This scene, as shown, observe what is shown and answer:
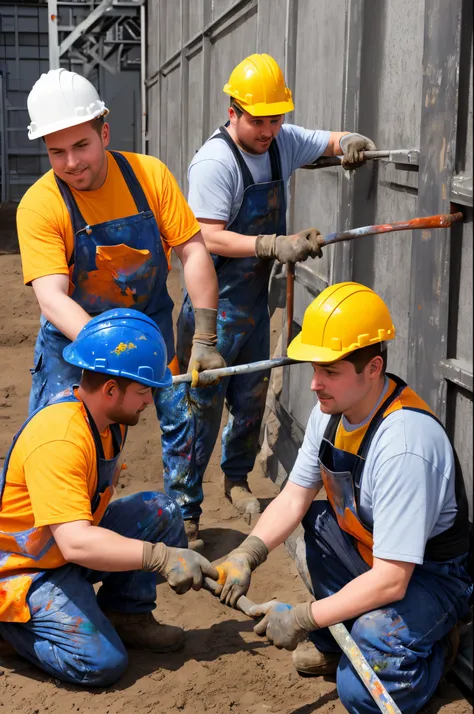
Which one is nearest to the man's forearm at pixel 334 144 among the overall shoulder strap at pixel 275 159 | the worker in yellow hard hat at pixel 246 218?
the worker in yellow hard hat at pixel 246 218

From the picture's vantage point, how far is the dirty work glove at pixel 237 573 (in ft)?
10.1

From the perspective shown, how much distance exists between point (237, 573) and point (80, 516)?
566 millimetres

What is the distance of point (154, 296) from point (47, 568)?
130cm

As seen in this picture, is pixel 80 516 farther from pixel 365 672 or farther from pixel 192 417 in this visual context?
pixel 192 417

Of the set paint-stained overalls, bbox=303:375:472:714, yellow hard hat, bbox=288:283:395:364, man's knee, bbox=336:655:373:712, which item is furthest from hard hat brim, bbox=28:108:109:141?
man's knee, bbox=336:655:373:712

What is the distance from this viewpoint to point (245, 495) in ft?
16.2

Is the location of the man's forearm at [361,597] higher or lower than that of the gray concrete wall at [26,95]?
lower

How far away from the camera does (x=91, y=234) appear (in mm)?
3760

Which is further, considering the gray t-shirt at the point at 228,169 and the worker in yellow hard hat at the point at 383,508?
the gray t-shirt at the point at 228,169

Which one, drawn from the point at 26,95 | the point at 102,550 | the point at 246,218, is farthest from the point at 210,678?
the point at 26,95

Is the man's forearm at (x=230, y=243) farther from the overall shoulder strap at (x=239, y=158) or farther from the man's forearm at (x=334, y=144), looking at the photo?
the man's forearm at (x=334, y=144)

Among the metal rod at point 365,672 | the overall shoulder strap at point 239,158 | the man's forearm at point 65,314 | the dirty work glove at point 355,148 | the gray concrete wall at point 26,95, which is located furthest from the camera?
the gray concrete wall at point 26,95

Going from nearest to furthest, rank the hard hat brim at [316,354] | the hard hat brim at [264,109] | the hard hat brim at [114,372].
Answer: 1. the hard hat brim at [316,354]
2. the hard hat brim at [114,372]
3. the hard hat brim at [264,109]

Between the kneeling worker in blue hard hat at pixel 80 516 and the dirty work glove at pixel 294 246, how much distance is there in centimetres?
92
